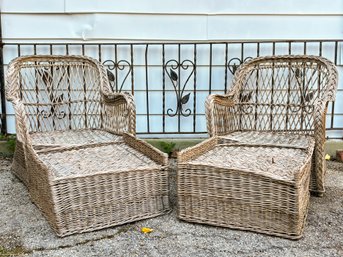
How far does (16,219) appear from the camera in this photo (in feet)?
8.11

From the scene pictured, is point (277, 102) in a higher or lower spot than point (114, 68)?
lower

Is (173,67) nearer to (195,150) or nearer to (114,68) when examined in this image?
(114,68)

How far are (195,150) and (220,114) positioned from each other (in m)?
0.64

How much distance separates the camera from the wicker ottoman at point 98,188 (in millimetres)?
2188

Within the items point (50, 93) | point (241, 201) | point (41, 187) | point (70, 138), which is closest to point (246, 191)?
point (241, 201)

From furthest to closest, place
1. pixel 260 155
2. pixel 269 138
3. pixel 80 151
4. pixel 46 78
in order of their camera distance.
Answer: pixel 46 78
pixel 269 138
pixel 80 151
pixel 260 155

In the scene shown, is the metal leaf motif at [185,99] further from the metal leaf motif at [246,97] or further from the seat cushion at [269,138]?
the seat cushion at [269,138]

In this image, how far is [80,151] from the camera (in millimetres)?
2633

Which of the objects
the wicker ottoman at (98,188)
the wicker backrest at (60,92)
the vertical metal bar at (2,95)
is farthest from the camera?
the vertical metal bar at (2,95)

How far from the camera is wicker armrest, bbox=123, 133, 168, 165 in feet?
7.80

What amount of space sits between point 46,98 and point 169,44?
0.98 metres

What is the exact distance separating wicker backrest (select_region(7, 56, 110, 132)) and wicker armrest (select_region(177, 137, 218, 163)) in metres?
0.97
